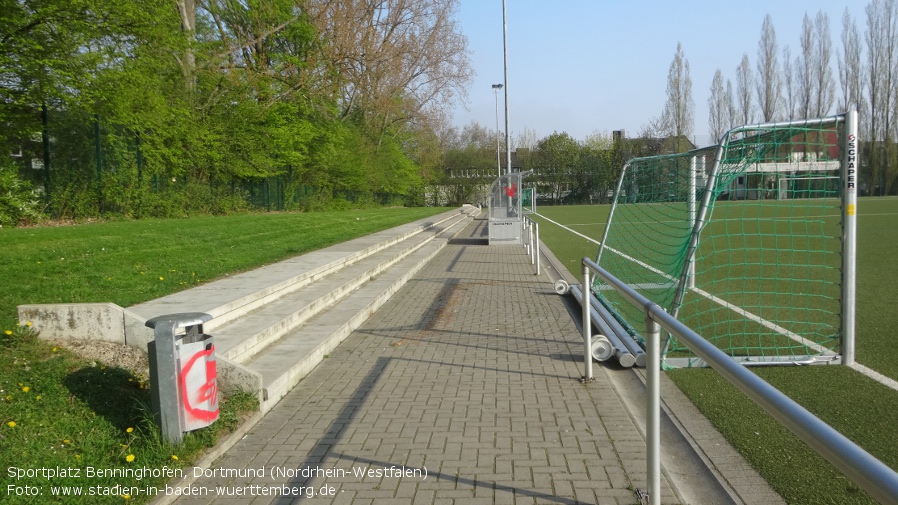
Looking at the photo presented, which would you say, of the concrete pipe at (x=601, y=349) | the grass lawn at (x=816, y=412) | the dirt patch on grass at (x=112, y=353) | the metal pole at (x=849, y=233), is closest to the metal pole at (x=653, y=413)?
the grass lawn at (x=816, y=412)

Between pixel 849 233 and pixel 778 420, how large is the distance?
4.94 meters

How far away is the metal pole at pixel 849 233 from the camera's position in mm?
6023

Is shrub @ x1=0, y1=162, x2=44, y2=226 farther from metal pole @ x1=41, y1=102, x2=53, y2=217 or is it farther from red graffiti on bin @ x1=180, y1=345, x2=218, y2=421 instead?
red graffiti on bin @ x1=180, y1=345, x2=218, y2=421

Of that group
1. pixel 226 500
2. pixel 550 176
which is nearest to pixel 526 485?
pixel 226 500

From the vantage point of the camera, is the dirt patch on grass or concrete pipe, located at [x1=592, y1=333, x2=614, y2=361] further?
concrete pipe, located at [x1=592, y1=333, x2=614, y2=361]

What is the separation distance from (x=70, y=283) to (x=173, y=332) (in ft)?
12.8

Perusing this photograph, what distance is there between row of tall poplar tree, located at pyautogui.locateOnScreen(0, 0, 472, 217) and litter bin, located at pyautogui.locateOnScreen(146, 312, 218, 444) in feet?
45.2

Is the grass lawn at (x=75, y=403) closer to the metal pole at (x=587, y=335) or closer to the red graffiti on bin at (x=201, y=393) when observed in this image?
the red graffiti on bin at (x=201, y=393)

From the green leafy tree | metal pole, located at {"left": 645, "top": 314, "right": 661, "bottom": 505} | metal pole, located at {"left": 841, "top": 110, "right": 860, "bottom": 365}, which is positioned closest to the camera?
metal pole, located at {"left": 645, "top": 314, "right": 661, "bottom": 505}

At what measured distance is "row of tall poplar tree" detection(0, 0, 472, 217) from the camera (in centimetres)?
1608

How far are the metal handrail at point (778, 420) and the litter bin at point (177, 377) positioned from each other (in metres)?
2.79

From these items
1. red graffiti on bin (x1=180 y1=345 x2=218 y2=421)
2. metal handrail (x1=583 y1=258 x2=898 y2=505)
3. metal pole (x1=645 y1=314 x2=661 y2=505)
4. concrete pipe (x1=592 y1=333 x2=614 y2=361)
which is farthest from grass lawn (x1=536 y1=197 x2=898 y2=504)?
red graffiti on bin (x1=180 y1=345 x2=218 y2=421)

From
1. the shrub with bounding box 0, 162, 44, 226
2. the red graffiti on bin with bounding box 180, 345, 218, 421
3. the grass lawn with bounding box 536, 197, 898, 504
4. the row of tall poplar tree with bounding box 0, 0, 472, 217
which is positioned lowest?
the grass lawn with bounding box 536, 197, 898, 504

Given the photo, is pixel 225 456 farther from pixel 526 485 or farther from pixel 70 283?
pixel 70 283
